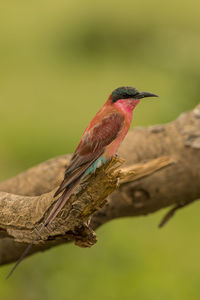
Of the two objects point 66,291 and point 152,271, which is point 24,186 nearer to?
point 66,291

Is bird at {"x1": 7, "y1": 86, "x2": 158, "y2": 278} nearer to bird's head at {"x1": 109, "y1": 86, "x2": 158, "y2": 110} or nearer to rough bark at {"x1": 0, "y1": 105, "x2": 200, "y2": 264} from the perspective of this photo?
bird's head at {"x1": 109, "y1": 86, "x2": 158, "y2": 110}

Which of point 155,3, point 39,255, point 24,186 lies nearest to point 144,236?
point 39,255

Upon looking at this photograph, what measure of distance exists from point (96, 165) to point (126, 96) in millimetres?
603

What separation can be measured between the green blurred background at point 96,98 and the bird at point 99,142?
101 inches

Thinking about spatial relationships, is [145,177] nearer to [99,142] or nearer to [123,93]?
[123,93]

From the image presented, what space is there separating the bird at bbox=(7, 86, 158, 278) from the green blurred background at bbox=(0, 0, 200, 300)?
256 cm

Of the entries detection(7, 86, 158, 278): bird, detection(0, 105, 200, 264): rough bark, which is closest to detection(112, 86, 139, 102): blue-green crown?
detection(7, 86, 158, 278): bird

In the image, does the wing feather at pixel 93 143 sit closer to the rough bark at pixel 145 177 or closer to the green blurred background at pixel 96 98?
the rough bark at pixel 145 177

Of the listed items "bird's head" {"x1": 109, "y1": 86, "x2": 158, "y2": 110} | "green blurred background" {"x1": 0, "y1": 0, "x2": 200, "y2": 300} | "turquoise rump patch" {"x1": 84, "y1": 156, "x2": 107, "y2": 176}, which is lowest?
"green blurred background" {"x1": 0, "y1": 0, "x2": 200, "y2": 300}

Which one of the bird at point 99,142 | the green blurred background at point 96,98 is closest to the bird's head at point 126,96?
the bird at point 99,142

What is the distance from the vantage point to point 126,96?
367cm

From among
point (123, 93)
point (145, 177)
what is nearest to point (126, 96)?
point (123, 93)

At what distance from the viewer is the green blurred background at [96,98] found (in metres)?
5.84

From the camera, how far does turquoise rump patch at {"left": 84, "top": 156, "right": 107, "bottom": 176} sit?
3.20 meters
